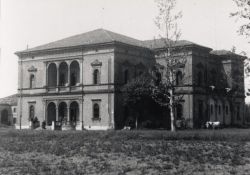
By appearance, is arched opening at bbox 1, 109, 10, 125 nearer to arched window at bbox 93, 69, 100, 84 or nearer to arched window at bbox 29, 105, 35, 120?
arched window at bbox 29, 105, 35, 120

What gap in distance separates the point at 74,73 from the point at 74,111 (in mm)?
4519

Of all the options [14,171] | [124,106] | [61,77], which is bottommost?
[14,171]

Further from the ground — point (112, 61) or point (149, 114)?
point (112, 61)

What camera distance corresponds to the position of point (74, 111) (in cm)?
5503

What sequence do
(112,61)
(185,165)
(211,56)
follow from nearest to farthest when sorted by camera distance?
1. (185,165)
2. (112,61)
3. (211,56)

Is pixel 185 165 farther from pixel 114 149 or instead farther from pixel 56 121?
pixel 56 121

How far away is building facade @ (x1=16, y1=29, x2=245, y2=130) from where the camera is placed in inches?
2050

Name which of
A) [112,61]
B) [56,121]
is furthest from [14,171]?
[56,121]

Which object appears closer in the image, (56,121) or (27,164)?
(27,164)

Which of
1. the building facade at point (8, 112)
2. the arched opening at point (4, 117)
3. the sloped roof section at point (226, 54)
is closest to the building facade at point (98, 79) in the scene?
the sloped roof section at point (226, 54)

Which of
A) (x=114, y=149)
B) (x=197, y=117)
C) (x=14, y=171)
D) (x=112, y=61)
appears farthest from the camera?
(x=197, y=117)

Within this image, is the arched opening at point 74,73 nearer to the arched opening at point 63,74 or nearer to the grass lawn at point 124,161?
the arched opening at point 63,74

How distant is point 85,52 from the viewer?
176 ft

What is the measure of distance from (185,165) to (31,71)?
43.2 meters
